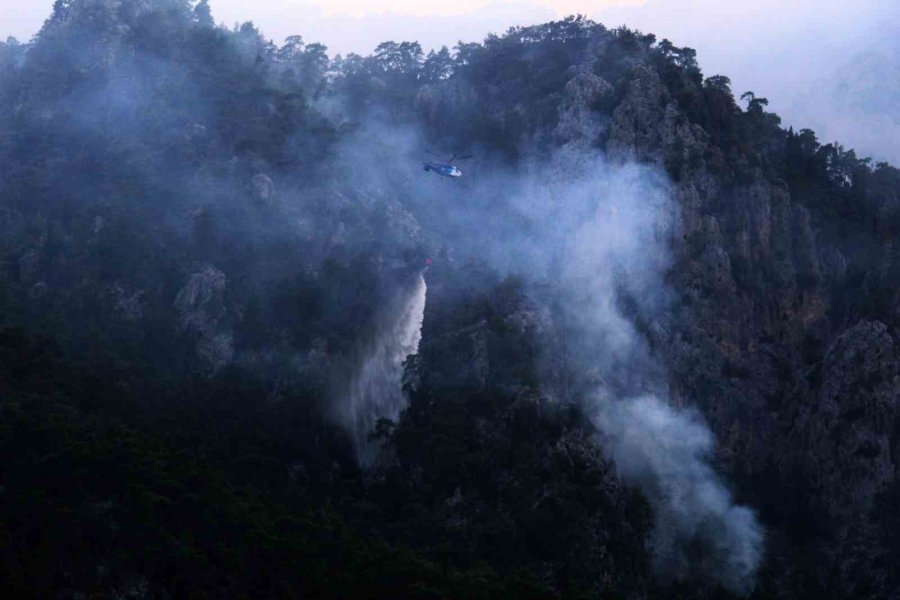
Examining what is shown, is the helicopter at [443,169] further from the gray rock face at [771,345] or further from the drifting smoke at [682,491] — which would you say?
the drifting smoke at [682,491]

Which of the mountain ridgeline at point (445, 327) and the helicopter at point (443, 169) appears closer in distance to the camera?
the mountain ridgeline at point (445, 327)

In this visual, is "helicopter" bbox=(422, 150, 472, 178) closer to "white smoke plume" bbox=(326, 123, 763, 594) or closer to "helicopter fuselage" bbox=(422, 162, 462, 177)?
"helicopter fuselage" bbox=(422, 162, 462, 177)

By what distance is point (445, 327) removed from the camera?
111 meters

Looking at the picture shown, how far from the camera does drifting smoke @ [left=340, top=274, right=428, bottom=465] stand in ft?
347

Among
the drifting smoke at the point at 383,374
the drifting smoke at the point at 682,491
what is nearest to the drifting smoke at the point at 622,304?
the drifting smoke at the point at 682,491

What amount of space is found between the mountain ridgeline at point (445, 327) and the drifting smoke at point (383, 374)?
233mm

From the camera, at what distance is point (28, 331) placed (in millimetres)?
97812

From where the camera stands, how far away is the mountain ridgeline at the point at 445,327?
3433 inches

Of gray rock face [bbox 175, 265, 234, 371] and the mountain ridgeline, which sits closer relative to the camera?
the mountain ridgeline

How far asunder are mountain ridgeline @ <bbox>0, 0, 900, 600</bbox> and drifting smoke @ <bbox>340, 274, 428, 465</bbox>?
233 millimetres

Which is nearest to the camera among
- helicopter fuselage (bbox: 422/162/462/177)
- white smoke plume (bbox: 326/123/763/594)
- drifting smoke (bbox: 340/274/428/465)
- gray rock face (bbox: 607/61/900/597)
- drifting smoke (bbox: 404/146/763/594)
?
drifting smoke (bbox: 404/146/763/594)

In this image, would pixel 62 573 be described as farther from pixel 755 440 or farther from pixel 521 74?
pixel 521 74

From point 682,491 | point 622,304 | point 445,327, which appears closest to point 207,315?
point 445,327

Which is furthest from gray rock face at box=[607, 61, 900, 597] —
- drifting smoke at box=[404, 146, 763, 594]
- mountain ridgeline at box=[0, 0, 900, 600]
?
drifting smoke at box=[404, 146, 763, 594]
